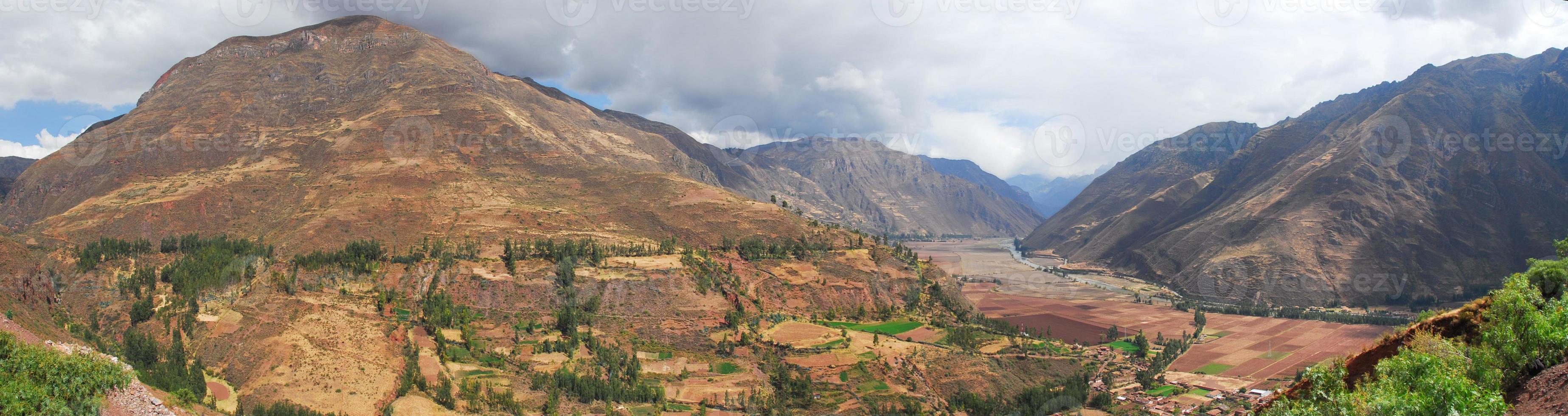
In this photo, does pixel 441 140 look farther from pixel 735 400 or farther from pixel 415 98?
pixel 735 400

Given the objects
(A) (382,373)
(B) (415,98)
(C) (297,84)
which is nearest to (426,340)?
(A) (382,373)

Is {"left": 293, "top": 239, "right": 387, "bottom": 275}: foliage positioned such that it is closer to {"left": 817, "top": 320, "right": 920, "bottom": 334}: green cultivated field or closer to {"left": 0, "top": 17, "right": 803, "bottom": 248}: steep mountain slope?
{"left": 0, "top": 17, "right": 803, "bottom": 248}: steep mountain slope

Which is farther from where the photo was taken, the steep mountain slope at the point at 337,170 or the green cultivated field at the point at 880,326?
the steep mountain slope at the point at 337,170

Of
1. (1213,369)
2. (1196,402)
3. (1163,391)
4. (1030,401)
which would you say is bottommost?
(1196,402)

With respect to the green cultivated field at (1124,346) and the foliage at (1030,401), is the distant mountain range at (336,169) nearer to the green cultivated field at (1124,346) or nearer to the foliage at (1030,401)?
the foliage at (1030,401)

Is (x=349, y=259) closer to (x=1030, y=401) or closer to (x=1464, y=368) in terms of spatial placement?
(x=1030, y=401)

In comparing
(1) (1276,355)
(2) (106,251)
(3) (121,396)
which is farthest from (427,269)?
(1) (1276,355)

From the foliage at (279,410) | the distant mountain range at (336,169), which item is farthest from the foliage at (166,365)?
the distant mountain range at (336,169)
